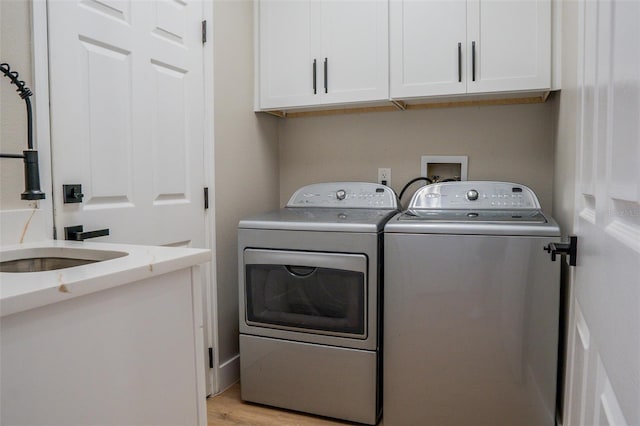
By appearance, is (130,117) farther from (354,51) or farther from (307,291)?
(354,51)

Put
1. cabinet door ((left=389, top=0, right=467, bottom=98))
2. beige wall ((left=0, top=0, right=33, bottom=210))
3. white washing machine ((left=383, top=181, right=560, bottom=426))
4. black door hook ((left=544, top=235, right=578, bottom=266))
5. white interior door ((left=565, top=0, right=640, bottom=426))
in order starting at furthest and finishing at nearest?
cabinet door ((left=389, top=0, right=467, bottom=98))
white washing machine ((left=383, top=181, right=560, bottom=426))
beige wall ((left=0, top=0, right=33, bottom=210))
black door hook ((left=544, top=235, right=578, bottom=266))
white interior door ((left=565, top=0, right=640, bottom=426))

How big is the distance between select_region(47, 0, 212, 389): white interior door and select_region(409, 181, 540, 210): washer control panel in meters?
1.13

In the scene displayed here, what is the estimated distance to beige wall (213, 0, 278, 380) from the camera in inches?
87.4

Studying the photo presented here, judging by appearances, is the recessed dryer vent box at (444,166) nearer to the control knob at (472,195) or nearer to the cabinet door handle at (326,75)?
the control knob at (472,195)

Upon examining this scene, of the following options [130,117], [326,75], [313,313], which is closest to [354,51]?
[326,75]

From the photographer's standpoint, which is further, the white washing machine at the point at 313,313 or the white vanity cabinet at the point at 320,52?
the white vanity cabinet at the point at 320,52

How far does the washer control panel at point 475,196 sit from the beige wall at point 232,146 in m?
0.92

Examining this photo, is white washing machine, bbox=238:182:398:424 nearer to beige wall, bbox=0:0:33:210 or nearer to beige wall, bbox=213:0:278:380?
beige wall, bbox=213:0:278:380

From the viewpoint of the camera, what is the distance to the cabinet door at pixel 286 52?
2.36m

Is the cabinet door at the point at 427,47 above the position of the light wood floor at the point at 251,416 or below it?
above

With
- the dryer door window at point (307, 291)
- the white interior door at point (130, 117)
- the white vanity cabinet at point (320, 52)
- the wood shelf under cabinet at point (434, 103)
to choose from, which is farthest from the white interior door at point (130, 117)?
the wood shelf under cabinet at point (434, 103)

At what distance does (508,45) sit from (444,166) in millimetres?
709

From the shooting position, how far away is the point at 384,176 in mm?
2594

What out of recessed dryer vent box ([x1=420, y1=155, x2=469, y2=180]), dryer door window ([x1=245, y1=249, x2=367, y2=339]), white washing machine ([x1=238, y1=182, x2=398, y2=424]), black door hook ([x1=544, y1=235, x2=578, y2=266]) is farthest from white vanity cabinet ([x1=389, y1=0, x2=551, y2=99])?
black door hook ([x1=544, y1=235, x2=578, y2=266])
